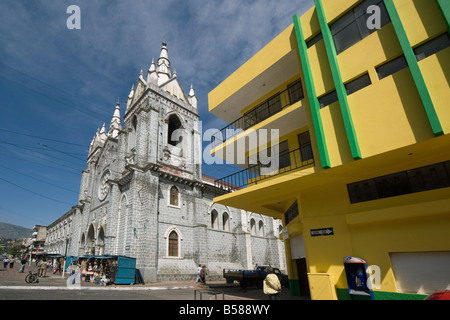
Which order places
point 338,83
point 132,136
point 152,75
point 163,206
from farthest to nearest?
1. point 132,136
2. point 152,75
3. point 163,206
4. point 338,83

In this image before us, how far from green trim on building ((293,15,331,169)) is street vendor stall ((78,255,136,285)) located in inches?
607

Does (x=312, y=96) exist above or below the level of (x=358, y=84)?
above

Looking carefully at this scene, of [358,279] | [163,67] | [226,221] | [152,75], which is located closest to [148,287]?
[358,279]

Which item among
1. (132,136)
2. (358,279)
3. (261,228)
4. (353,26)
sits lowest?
(358,279)

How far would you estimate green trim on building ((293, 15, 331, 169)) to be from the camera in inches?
329

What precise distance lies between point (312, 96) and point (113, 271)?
54.5ft

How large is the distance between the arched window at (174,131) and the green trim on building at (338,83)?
66.3ft

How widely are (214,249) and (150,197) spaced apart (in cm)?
896

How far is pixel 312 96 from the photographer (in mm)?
9234

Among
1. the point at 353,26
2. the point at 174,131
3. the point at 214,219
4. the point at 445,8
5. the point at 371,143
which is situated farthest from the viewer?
the point at 174,131

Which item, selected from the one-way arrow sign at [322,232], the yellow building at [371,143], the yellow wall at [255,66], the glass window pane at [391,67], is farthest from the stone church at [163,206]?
the glass window pane at [391,67]

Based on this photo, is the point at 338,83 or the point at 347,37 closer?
the point at 338,83

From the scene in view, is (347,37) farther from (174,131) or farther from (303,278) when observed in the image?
(174,131)

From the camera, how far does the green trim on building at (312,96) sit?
836 cm
